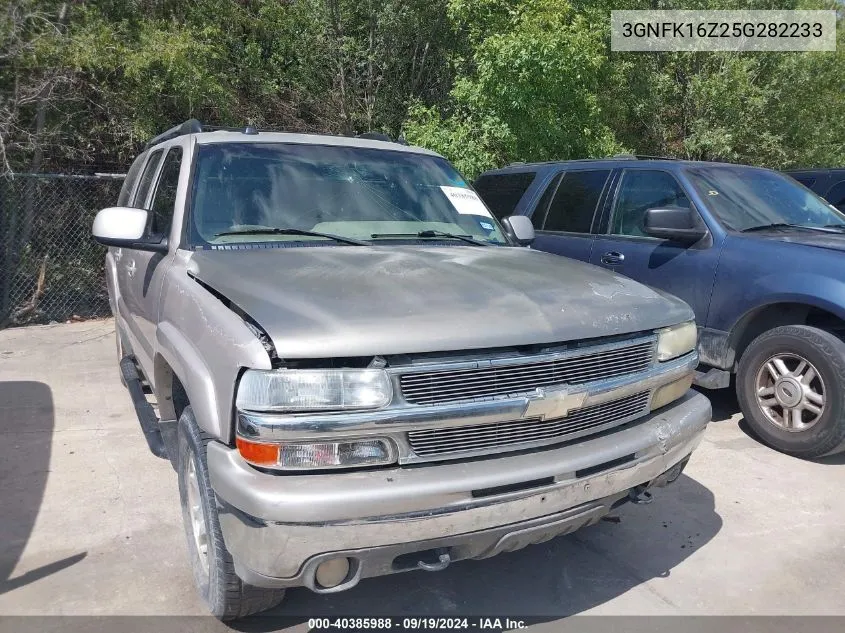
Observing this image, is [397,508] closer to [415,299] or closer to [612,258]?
[415,299]

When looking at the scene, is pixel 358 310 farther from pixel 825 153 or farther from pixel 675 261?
pixel 825 153

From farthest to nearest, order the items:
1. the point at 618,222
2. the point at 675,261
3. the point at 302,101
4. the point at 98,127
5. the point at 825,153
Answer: the point at 825,153 → the point at 302,101 → the point at 98,127 → the point at 618,222 → the point at 675,261

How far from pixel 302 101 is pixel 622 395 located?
35.3 feet

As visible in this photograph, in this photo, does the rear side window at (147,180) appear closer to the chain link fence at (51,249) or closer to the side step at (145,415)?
the side step at (145,415)

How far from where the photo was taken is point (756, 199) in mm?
5453

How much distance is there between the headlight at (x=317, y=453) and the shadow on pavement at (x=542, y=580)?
0.97m

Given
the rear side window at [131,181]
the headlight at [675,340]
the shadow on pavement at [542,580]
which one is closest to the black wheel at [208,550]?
the shadow on pavement at [542,580]

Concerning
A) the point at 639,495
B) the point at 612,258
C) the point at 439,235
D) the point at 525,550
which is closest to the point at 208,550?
the point at 525,550

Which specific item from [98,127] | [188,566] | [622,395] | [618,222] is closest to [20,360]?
[98,127]

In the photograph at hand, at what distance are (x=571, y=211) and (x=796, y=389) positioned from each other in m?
2.51

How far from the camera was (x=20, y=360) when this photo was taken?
713 centimetres

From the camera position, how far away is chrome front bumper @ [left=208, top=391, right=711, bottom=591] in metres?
2.14

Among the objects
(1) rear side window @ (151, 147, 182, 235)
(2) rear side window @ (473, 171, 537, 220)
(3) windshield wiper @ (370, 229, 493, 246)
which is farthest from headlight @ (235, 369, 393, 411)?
(2) rear side window @ (473, 171, 537, 220)

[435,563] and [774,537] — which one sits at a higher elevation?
[435,563]
